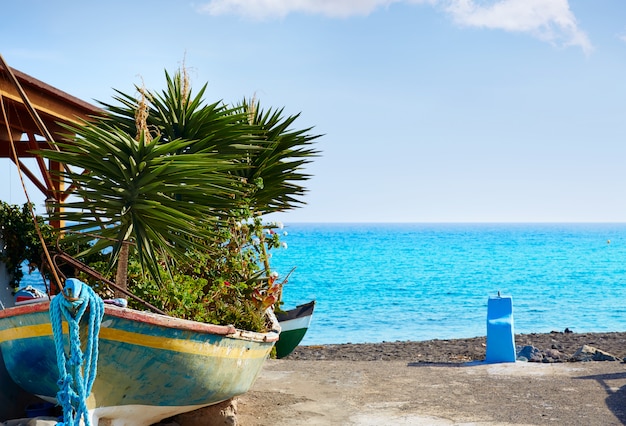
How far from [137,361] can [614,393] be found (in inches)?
256

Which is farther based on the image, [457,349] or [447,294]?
[447,294]

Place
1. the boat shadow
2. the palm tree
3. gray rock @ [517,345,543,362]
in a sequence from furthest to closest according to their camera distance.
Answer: gray rock @ [517,345,543,362] < the boat shadow < the palm tree

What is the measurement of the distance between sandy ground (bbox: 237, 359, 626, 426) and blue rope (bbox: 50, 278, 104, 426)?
120 inches

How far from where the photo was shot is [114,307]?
255 inches

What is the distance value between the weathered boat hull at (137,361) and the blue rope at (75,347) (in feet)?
1.17

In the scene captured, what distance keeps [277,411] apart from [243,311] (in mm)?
1351

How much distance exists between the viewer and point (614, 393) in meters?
10.1

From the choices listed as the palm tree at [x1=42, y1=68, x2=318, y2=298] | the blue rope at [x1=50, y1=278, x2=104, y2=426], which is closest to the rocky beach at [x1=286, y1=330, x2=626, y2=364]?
the palm tree at [x1=42, y1=68, x2=318, y2=298]

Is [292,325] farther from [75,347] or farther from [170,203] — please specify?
[75,347]

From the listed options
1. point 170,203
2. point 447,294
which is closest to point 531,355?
point 170,203

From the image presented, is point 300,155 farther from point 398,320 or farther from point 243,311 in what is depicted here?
point 398,320

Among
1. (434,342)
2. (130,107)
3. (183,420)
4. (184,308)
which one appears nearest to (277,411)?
(183,420)

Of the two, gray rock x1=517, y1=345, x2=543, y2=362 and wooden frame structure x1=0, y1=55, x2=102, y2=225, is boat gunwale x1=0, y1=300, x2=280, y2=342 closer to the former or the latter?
wooden frame structure x1=0, y1=55, x2=102, y2=225

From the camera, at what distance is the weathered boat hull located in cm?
656
